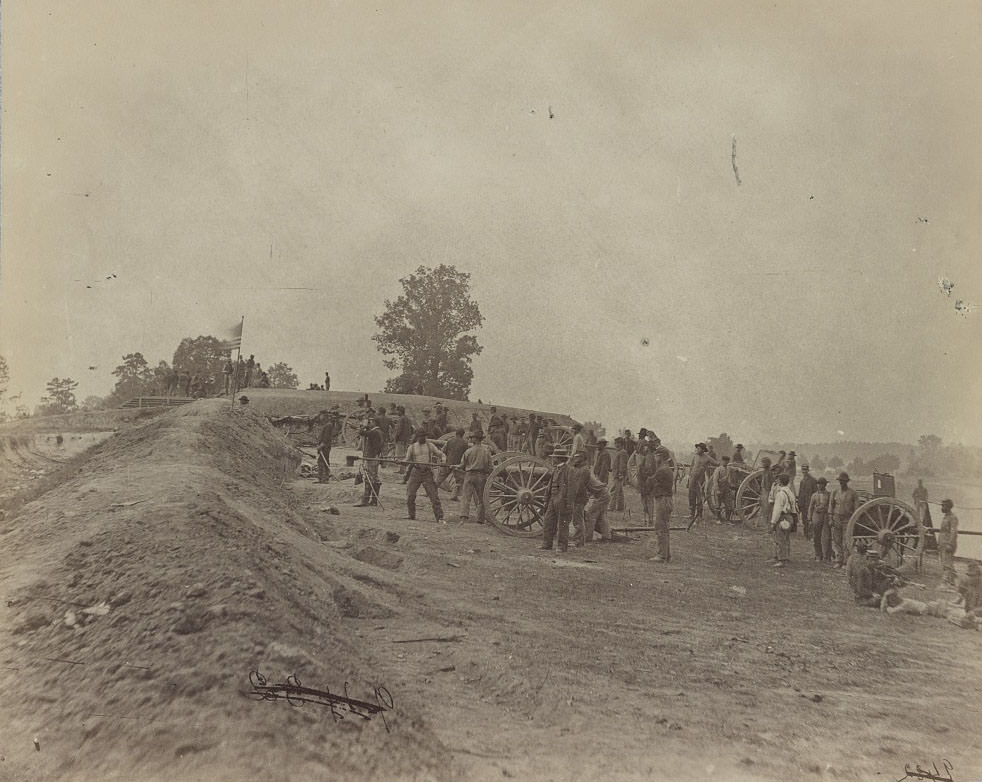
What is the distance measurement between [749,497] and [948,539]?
6960mm

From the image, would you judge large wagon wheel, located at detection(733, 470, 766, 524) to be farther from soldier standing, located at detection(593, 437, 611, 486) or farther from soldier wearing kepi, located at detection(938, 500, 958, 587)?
soldier wearing kepi, located at detection(938, 500, 958, 587)

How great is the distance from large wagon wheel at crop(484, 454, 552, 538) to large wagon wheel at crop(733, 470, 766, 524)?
5.96 m

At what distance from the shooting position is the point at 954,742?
416 cm

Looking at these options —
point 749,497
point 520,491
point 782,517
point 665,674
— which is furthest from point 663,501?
point 749,497

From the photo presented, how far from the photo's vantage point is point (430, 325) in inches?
1172

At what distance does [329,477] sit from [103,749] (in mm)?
13009

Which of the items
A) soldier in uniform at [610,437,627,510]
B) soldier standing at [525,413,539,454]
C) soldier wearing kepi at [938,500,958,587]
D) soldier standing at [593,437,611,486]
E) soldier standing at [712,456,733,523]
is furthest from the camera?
soldier standing at [525,413,539,454]

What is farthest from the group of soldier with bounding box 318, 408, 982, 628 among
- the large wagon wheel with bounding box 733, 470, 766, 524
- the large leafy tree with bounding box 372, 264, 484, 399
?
the large leafy tree with bounding box 372, 264, 484, 399

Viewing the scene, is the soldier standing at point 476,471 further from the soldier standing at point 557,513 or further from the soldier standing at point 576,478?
the soldier standing at point 576,478

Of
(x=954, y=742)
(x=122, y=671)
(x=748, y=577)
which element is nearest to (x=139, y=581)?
(x=122, y=671)

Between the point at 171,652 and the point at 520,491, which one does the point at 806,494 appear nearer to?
the point at 520,491

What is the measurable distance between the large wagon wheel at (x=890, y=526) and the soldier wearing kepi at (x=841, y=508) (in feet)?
0.51

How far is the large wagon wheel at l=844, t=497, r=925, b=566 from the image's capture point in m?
9.85

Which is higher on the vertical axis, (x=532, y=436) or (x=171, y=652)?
(x=532, y=436)
